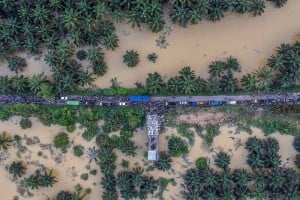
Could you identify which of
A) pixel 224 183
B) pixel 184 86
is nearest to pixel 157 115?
pixel 184 86

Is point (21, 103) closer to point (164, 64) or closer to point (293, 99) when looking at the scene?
point (164, 64)

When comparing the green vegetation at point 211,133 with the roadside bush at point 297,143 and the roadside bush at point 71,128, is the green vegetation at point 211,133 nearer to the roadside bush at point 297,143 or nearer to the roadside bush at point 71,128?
the roadside bush at point 297,143

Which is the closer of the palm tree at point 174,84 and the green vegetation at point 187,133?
the palm tree at point 174,84

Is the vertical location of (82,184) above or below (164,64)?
below

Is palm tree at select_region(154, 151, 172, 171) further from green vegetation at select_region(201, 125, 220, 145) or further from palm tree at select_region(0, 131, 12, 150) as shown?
palm tree at select_region(0, 131, 12, 150)

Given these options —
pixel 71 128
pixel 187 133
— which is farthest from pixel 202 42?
pixel 71 128

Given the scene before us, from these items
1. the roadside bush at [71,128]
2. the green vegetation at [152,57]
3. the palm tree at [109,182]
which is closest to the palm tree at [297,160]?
the green vegetation at [152,57]

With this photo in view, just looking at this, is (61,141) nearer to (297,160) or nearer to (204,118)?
(204,118)

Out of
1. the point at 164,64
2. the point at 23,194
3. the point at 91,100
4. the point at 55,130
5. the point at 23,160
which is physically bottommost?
the point at 23,194
